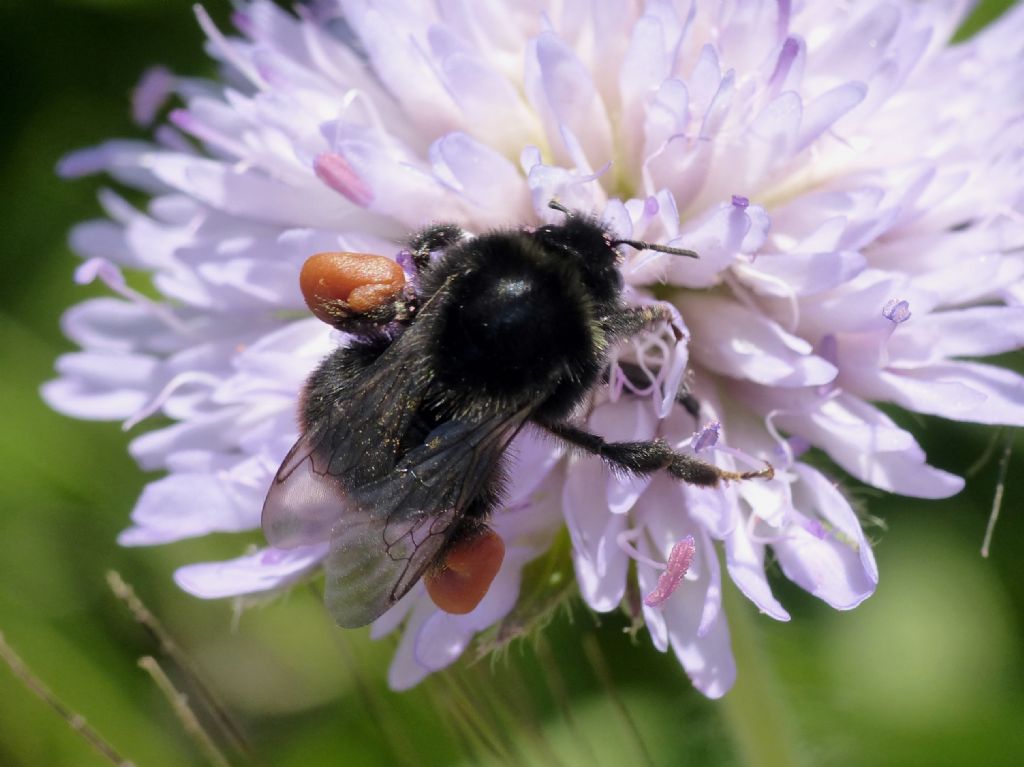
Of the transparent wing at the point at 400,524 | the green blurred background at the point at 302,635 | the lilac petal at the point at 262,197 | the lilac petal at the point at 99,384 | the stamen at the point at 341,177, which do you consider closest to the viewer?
the transparent wing at the point at 400,524

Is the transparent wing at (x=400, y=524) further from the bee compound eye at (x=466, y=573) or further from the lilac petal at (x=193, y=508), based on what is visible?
the lilac petal at (x=193, y=508)

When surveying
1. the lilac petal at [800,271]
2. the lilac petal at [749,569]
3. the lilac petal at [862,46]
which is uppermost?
the lilac petal at [862,46]

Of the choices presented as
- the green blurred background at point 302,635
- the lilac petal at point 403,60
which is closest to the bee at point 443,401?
the lilac petal at point 403,60

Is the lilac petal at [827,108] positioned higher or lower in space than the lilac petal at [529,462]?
Result: higher

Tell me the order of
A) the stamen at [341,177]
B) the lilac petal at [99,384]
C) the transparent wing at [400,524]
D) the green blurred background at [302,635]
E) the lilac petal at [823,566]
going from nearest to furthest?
the transparent wing at [400,524]
the lilac petal at [823,566]
the stamen at [341,177]
the lilac petal at [99,384]
the green blurred background at [302,635]

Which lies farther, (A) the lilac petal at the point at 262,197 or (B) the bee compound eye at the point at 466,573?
(A) the lilac petal at the point at 262,197

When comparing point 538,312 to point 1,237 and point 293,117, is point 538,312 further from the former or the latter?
point 1,237

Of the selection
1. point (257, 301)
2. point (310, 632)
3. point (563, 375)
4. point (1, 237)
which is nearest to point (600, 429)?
point (563, 375)

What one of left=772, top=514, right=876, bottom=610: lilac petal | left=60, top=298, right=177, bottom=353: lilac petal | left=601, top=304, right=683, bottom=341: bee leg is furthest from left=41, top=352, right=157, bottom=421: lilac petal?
left=772, top=514, right=876, bottom=610: lilac petal

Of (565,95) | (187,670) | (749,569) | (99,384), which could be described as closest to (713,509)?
(749,569)
